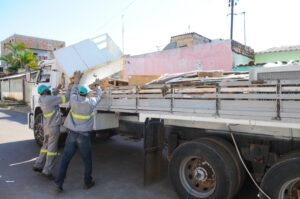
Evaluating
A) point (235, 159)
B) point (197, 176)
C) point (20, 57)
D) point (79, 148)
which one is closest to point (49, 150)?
point (79, 148)

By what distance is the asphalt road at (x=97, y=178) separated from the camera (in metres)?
3.62

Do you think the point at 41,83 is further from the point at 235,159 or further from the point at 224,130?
the point at 235,159

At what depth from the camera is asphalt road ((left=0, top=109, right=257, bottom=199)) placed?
143 inches

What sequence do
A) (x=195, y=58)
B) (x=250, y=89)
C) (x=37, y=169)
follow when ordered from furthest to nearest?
(x=195, y=58), (x=37, y=169), (x=250, y=89)

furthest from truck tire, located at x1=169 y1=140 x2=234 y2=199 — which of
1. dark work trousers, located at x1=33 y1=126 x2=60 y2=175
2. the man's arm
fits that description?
dark work trousers, located at x1=33 y1=126 x2=60 y2=175

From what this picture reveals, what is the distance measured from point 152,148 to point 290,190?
1997 millimetres

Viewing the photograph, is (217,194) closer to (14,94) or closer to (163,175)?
(163,175)

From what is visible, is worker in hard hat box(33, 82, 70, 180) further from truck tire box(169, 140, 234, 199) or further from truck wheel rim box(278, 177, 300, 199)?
truck wheel rim box(278, 177, 300, 199)

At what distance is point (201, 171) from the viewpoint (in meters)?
3.21

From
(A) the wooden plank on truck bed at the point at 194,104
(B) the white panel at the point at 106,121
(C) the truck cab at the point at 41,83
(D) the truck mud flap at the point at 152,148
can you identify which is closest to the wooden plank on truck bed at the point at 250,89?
(A) the wooden plank on truck bed at the point at 194,104

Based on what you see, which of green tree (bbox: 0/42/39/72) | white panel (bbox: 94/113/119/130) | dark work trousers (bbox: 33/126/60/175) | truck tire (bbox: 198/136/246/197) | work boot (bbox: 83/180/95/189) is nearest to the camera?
truck tire (bbox: 198/136/246/197)

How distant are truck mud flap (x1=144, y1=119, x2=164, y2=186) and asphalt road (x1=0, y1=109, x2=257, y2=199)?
243 millimetres

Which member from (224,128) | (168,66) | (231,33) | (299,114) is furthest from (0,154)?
(231,33)

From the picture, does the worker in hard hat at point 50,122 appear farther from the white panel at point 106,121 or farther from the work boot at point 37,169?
the white panel at point 106,121
